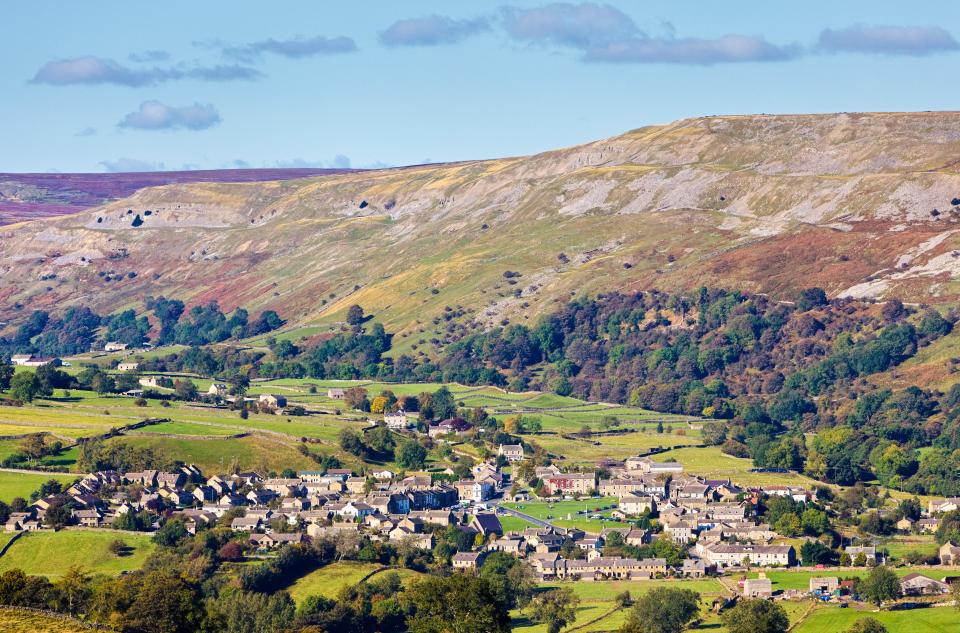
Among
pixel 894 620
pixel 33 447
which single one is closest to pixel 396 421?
pixel 33 447

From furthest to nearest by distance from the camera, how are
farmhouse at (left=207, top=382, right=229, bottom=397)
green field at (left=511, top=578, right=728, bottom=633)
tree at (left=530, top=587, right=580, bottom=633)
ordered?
1. farmhouse at (left=207, top=382, right=229, bottom=397)
2. green field at (left=511, top=578, right=728, bottom=633)
3. tree at (left=530, top=587, right=580, bottom=633)

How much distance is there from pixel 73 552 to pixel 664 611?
130 ft

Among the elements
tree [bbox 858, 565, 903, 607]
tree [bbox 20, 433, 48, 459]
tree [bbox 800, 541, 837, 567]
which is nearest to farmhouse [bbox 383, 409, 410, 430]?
tree [bbox 20, 433, 48, 459]

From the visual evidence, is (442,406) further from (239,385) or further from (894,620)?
(894,620)

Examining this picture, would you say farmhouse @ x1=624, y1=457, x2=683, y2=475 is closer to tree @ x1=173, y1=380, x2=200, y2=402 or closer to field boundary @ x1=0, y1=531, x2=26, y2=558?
tree @ x1=173, y1=380, x2=200, y2=402

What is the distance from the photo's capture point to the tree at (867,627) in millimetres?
87262

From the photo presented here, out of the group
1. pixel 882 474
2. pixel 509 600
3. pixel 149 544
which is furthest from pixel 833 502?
pixel 149 544

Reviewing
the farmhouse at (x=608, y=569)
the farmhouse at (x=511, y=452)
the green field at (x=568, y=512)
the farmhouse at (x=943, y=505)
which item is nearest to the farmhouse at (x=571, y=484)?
the green field at (x=568, y=512)

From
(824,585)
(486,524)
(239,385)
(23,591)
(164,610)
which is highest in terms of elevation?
(23,591)

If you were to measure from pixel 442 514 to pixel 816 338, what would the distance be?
88775 millimetres

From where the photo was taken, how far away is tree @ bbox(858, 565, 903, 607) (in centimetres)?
9744

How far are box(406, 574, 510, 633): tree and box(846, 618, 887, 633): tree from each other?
1963 cm

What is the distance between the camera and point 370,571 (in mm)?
104375

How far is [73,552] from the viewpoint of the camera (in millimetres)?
107312
